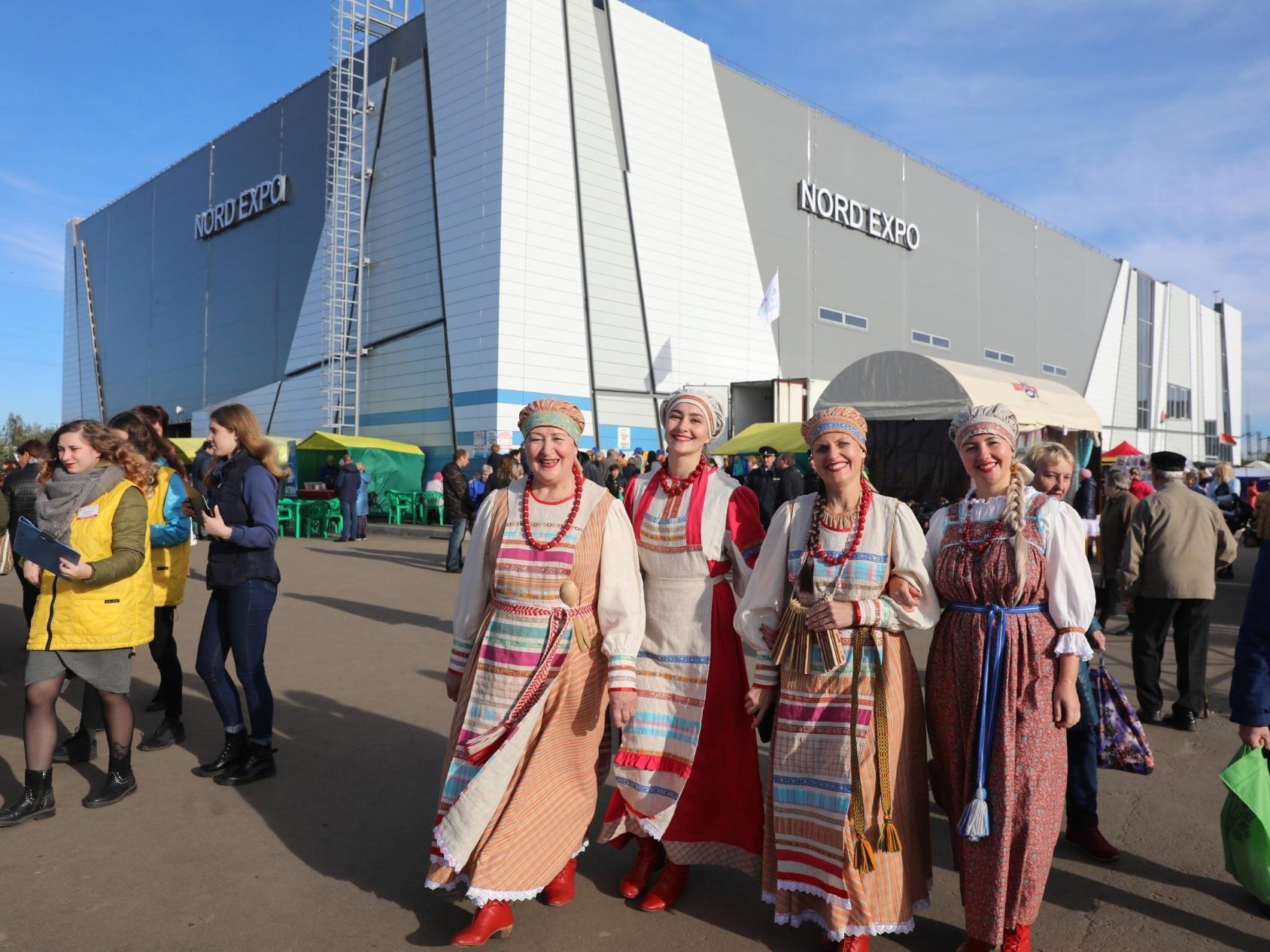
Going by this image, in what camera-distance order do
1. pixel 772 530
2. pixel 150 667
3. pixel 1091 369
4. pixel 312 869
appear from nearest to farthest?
1. pixel 772 530
2. pixel 312 869
3. pixel 150 667
4. pixel 1091 369

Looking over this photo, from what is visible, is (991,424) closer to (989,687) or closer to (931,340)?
(989,687)

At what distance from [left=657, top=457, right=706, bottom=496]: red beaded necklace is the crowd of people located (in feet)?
0.04

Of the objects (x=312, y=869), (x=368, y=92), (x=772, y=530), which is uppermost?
(x=368, y=92)

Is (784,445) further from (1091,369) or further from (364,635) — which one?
(1091,369)

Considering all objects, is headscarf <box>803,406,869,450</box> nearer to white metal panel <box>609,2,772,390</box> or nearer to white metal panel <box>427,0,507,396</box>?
white metal panel <box>427,0,507,396</box>

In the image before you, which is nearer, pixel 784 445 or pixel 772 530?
pixel 772 530

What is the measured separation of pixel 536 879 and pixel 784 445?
1418 cm

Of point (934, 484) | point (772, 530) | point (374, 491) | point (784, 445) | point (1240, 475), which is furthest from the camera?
point (1240, 475)

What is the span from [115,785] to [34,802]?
0.33 meters

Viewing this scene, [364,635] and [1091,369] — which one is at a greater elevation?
[1091,369]

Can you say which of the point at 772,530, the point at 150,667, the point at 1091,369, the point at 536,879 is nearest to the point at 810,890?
the point at 536,879

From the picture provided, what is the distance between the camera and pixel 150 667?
6.66 metres

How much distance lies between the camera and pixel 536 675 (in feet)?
9.99

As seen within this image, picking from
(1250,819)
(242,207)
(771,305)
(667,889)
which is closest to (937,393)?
(771,305)
